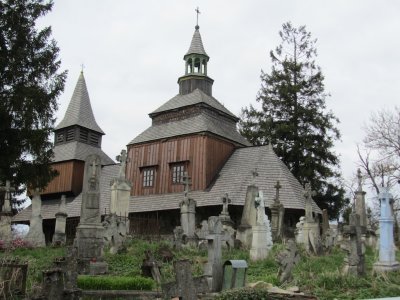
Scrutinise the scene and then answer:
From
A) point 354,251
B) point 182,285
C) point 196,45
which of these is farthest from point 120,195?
point 196,45

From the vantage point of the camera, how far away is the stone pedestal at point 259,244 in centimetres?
1434

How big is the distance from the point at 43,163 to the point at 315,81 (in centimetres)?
2403

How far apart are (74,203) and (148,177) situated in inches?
216

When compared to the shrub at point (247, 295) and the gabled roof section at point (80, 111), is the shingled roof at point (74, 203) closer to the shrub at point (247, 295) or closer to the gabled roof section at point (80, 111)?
the gabled roof section at point (80, 111)

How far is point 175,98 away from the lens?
34281mm

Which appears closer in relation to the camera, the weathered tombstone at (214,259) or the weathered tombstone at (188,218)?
the weathered tombstone at (214,259)

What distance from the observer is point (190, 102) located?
31953 millimetres

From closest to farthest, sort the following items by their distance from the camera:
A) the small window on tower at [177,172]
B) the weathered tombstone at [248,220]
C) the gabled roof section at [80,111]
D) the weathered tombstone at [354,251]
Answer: the weathered tombstone at [354,251] < the weathered tombstone at [248,220] < the small window on tower at [177,172] < the gabled roof section at [80,111]

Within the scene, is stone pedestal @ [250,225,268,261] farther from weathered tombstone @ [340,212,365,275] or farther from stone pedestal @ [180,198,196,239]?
stone pedestal @ [180,198,196,239]

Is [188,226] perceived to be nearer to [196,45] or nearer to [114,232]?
[114,232]

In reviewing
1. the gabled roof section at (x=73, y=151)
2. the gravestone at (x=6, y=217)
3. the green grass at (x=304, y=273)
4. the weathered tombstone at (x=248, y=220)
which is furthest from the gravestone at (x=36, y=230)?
the gabled roof section at (x=73, y=151)

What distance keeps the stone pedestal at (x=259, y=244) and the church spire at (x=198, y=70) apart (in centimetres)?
2105

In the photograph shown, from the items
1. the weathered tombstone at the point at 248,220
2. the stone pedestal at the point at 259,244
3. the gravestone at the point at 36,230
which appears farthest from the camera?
the gravestone at the point at 36,230

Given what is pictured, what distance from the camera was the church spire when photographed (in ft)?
115
